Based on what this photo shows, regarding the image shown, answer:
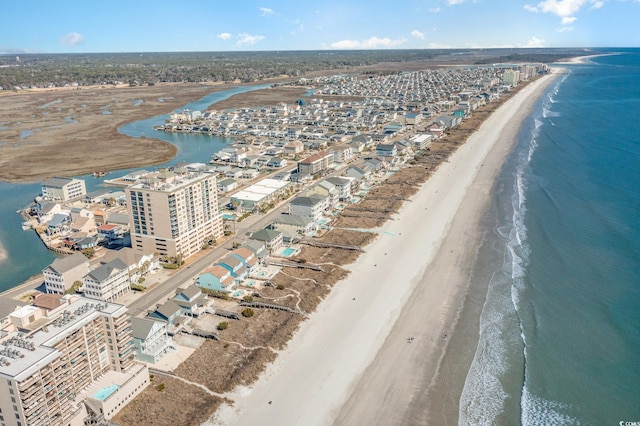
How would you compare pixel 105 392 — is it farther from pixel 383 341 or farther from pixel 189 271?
pixel 383 341

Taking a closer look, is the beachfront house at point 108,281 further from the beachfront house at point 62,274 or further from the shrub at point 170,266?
the shrub at point 170,266

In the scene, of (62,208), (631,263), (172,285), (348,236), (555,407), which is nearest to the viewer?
(555,407)

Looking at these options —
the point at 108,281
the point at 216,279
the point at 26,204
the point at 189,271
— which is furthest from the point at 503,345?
the point at 26,204

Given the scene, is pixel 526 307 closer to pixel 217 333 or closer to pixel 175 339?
pixel 217 333

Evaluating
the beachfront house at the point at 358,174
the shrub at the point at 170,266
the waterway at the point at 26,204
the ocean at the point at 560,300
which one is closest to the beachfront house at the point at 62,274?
the waterway at the point at 26,204

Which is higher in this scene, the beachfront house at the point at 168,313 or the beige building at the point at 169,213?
the beige building at the point at 169,213

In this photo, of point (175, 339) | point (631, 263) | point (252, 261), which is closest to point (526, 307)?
point (631, 263)
